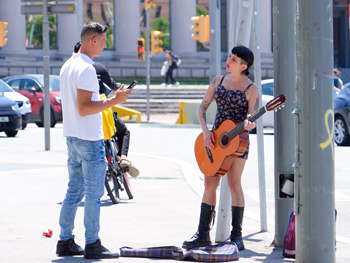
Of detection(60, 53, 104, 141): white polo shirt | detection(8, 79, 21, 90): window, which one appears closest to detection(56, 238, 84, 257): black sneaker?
detection(60, 53, 104, 141): white polo shirt

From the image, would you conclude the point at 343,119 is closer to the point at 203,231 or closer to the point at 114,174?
the point at 114,174

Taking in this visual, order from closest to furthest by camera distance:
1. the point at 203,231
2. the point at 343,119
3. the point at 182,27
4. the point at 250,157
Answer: the point at 203,231 < the point at 250,157 < the point at 343,119 < the point at 182,27

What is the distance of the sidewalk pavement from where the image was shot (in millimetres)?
7523

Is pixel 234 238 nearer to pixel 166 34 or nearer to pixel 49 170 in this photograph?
pixel 49 170

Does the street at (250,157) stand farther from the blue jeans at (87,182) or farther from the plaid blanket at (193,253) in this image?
the blue jeans at (87,182)

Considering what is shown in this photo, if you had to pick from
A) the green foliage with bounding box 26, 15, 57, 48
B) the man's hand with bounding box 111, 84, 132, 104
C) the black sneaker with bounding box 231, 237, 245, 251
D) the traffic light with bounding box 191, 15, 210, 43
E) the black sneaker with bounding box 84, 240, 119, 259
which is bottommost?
the black sneaker with bounding box 231, 237, 245, 251

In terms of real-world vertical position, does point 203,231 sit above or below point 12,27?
below

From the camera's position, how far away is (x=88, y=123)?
701cm

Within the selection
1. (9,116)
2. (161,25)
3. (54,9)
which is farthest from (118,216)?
(161,25)

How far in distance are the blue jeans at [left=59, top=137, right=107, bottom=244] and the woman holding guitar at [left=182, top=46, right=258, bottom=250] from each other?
83 cm

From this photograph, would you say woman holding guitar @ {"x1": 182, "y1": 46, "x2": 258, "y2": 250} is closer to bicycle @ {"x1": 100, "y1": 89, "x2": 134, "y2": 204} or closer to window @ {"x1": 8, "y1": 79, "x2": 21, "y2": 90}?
bicycle @ {"x1": 100, "y1": 89, "x2": 134, "y2": 204}

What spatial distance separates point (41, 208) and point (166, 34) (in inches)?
1933

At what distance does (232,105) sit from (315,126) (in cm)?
145

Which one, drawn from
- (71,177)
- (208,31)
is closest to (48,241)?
(71,177)
